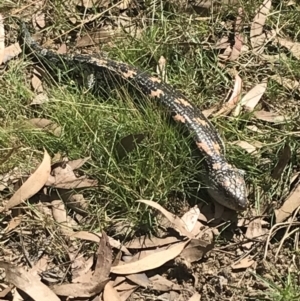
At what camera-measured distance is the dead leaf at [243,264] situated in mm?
4484

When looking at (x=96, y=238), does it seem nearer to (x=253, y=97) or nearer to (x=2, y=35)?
(x=253, y=97)

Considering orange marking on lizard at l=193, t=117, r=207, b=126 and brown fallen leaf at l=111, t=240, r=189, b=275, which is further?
orange marking on lizard at l=193, t=117, r=207, b=126

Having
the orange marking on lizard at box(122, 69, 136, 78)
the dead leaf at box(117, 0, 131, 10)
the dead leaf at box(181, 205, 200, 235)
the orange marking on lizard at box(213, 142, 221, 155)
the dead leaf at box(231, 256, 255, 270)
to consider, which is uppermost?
the dead leaf at box(117, 0, 131, 10)

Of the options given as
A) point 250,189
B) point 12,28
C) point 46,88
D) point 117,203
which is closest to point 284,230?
point 250,189

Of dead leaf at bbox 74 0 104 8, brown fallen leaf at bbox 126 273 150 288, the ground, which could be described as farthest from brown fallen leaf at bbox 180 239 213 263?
dead leaf at bbox 74 0 104 8

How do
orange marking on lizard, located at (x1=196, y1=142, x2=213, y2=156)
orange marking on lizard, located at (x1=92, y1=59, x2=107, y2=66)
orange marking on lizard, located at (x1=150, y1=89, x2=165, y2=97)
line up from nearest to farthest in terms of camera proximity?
1. orange marking on lizard, located at (x1=196, y1=142, x2=213, y2=156)
2. orange marking on lizard, located at (x1=150, y1=89, x2=165, y2=97)
3. orange marking on lizard, located at (x1=92, y1=59, x2=107, y2=66)

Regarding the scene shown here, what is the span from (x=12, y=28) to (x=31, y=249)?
6.19 feet

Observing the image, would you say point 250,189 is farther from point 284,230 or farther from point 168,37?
point 168,37

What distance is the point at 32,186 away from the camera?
15.3 feet

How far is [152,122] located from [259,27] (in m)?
1.31

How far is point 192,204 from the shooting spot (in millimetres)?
4715

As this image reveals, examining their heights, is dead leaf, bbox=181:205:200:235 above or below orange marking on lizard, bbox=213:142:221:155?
below

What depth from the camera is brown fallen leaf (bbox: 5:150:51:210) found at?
15.2ft

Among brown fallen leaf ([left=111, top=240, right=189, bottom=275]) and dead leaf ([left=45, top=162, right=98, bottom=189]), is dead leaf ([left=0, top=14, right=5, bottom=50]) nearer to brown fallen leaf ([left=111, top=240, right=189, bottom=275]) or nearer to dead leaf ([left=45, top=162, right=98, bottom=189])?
dead leaf ([left=45, top=162, right=98, bottom=189])
